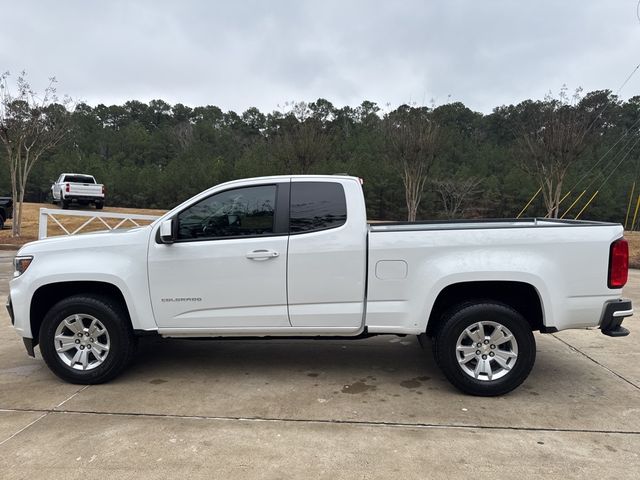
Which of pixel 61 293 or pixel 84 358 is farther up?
pixel 61 293

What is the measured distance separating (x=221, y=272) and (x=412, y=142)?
19.6 metres

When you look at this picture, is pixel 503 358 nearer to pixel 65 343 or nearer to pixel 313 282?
pixel 313 282

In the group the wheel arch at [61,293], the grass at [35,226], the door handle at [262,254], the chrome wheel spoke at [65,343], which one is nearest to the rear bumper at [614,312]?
the door handle at [262,254]

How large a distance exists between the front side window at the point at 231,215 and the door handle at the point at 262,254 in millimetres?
182

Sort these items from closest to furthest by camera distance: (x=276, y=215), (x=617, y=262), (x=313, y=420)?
1. (x=313, y=420)
2. (x=617, y=262)
3. (x=276, y=215)

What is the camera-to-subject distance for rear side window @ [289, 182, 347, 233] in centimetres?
426

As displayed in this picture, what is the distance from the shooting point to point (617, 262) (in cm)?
397

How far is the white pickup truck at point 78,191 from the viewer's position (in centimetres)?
2378

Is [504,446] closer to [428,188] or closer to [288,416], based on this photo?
[288,416]

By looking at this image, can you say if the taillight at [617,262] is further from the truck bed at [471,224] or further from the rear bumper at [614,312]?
the truck bed at [471,224]

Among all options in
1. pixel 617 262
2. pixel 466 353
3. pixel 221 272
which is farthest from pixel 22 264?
pixel 617 262

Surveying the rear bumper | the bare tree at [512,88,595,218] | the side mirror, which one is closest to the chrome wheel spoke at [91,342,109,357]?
the side mirror

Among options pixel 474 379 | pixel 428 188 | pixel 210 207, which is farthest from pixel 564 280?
pixel 428 188

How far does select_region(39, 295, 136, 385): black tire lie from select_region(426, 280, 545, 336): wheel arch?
272cm
